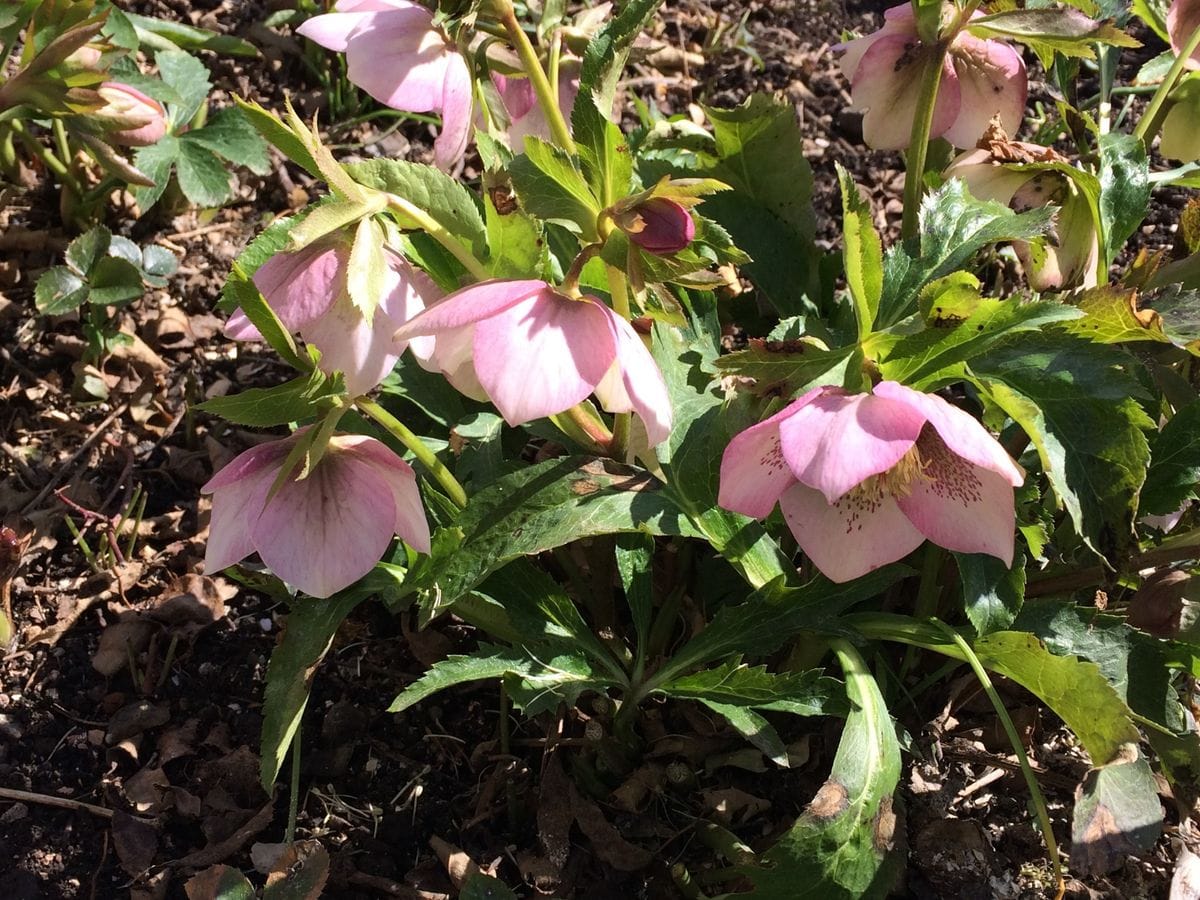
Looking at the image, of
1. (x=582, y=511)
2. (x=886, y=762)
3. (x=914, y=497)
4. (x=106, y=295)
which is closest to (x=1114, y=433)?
(x=914, y=497)

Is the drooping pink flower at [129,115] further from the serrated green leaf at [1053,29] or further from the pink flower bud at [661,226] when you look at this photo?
the serrated green leaf at [1053,29]

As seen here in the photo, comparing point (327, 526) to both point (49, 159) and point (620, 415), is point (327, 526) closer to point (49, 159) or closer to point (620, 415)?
point (620, 415)

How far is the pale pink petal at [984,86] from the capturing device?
1163 mm

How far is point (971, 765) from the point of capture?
4.12ft

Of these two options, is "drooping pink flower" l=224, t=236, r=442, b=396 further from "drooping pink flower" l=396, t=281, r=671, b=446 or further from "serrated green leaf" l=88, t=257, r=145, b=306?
"serrated green leaf" l=88, t=257, r=145, b=306

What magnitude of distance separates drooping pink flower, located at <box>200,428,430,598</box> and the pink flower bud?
0.88 feet

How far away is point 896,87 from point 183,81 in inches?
39.1

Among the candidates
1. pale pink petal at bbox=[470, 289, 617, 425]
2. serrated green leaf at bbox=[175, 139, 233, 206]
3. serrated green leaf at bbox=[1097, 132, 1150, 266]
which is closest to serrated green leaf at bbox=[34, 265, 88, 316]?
serrated green leaf at bbox=[175, 139, 233, 206]

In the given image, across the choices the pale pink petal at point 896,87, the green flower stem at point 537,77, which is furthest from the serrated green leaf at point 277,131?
the pale pink petal at point 896,87

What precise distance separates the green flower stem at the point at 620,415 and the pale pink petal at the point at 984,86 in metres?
0.43

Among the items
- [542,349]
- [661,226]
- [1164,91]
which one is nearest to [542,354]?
[542,349]

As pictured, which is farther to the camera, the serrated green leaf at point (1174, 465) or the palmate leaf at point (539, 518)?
the serrated green leaf at point (1174, 465)

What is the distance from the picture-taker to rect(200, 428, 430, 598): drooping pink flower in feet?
2.99

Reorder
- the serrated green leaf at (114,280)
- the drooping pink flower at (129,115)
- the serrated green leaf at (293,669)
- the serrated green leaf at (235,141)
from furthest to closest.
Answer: the serrated green leaf at (235,141) < the serrated green leaf at (114,280) < the drooping pink flower at (129,115) < the serrated green leaf at (293,669)
